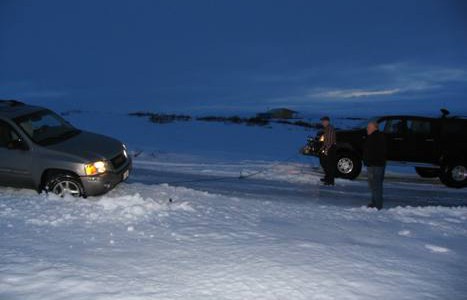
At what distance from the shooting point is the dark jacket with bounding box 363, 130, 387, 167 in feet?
26.9

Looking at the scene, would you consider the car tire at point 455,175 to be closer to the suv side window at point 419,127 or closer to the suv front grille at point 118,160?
the suv side window at point 419,127

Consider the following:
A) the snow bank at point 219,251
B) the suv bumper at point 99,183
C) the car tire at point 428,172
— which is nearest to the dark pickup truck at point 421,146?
the car tire at point 428,172

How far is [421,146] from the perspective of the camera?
11859 millimetres

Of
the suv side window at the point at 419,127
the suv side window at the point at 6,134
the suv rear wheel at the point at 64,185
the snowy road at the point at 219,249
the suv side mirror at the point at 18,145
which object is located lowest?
the snowy road at the point at 219,249

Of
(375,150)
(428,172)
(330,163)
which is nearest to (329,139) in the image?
(330,163)

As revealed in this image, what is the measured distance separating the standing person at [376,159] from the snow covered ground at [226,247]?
0.51m

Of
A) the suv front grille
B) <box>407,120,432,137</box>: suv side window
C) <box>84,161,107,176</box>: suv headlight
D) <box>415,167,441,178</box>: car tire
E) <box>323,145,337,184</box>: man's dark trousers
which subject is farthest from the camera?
<box>415,167,441,178</box>: car tire

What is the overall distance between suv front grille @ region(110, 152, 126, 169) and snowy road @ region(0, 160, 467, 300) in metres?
0.58

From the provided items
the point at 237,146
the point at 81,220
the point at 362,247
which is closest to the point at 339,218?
the point at 362,247

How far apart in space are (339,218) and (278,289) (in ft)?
10.9

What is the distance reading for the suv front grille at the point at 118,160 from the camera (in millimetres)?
8203

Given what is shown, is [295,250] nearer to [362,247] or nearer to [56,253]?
[362,247]

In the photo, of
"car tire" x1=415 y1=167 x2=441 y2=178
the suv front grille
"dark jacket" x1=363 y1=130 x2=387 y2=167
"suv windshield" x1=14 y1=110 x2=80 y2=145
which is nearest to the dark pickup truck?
"car tire" x1=415 y1=167 x2=441 y2=178

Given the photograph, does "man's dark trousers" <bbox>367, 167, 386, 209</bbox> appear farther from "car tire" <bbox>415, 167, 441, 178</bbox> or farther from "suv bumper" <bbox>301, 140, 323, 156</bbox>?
"car tire" <bbox>415, 167, 441, 178</bbox>
